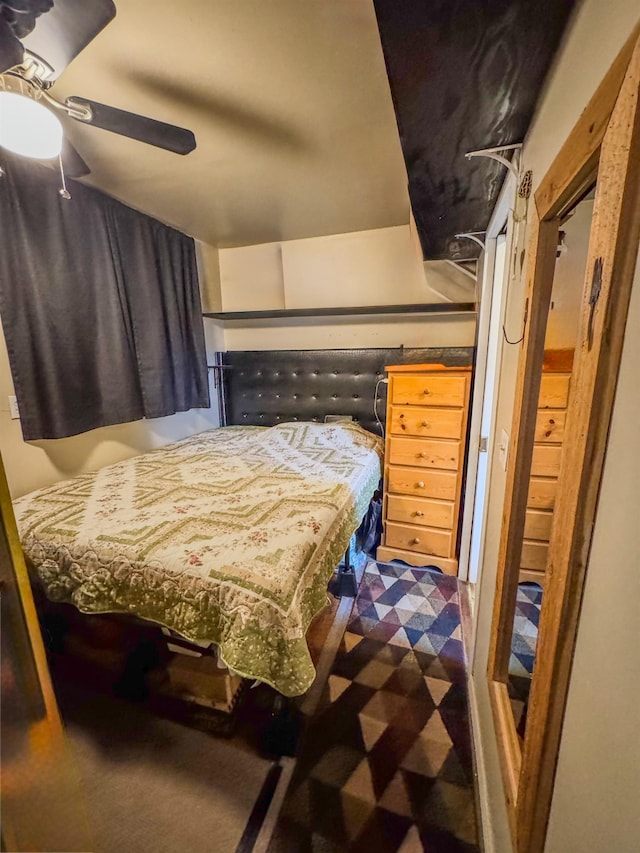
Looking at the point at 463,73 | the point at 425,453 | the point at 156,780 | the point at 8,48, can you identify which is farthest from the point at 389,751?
the point at 8,48

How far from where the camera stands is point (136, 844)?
3.51ft

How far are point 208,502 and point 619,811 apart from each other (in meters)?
1.52

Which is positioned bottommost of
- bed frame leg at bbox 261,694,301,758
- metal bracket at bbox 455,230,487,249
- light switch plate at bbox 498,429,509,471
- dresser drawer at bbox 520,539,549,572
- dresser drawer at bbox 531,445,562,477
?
bed frame leg at bbox 261,694,301,758

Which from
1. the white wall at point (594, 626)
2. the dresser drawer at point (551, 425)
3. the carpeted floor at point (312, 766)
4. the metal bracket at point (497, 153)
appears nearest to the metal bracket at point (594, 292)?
the white wall at point (594, 626)

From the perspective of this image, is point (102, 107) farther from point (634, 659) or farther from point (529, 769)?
point (529, 769)

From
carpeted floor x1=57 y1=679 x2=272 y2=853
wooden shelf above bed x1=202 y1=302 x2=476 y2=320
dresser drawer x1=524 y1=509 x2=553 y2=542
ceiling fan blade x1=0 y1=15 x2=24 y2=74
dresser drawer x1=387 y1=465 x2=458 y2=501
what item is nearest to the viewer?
ceiling fan blade x1=0 y1=15 x2=24 y2=74

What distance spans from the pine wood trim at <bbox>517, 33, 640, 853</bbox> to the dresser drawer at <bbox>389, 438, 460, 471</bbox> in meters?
1.62

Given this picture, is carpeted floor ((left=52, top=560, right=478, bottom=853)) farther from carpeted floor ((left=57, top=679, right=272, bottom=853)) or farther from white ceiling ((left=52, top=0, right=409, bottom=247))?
white ceiling ((left=52, top=0, right=409, bottom=247))

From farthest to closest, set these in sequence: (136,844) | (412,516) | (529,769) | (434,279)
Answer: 1. (434,279)
2. (412,516)
3. (136,844)
4. (529,769)

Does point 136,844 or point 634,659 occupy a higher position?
point 634,659

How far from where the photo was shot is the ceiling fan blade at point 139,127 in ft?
3.61

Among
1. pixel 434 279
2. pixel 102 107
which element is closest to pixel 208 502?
pixel 102 107

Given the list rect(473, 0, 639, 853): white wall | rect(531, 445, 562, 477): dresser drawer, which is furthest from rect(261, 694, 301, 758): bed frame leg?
rect(531, 445, 562, 477): dresser drawer

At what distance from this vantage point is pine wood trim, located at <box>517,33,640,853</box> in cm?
46
